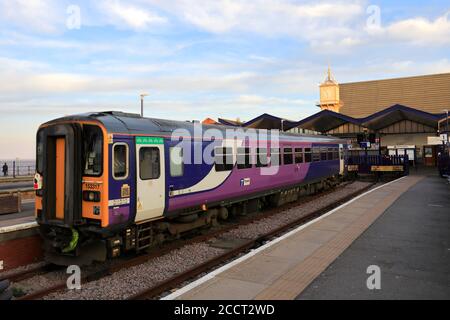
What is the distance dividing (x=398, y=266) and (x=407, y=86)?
51.2 metres

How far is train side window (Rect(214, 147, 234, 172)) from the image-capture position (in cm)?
1112

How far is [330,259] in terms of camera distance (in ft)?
26.7

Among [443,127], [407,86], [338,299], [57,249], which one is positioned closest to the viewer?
[338,299]

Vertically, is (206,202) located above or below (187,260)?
above

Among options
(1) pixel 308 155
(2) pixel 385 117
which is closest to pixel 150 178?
(1) pixel 308 155

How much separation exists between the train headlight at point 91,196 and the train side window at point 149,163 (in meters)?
1.06

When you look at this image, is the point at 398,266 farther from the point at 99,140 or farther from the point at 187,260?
the point at 99,140

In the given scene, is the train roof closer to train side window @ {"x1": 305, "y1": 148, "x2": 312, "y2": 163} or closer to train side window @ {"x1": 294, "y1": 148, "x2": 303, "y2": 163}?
train side window @ {"x1": 294, "y1": 148, "x2": 303, "y2": 163}

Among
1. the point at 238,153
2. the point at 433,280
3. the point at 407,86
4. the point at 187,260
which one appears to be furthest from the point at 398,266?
the point at 407,86

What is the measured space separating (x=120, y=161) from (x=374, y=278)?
5.51 m

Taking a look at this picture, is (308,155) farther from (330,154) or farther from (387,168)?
(387,168)

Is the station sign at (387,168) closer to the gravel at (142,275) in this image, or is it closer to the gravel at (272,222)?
the gravel at (272,222)

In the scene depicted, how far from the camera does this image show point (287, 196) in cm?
1662

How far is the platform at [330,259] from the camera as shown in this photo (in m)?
6.38
